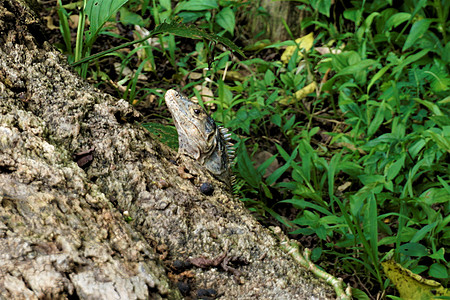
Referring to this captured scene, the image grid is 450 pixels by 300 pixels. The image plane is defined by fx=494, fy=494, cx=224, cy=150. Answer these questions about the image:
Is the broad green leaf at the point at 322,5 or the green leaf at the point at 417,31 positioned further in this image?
the broad green leaf at the point at 322,5

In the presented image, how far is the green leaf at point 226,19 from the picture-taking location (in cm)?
549

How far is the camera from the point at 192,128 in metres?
3.85

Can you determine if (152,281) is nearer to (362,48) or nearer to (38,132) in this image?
(38,132)

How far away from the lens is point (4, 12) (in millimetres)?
2602

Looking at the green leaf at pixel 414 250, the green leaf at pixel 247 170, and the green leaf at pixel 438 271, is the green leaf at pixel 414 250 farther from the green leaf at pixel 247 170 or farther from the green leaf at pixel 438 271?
the green leaf at pixel 247 170

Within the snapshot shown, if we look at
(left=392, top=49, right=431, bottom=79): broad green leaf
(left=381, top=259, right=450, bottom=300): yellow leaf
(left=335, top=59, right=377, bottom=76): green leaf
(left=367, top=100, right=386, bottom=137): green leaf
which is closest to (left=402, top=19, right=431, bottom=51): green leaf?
(left=392, top=49, right=431, bottom=79): broad green leaf

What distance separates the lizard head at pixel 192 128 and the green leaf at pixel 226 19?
189 cm

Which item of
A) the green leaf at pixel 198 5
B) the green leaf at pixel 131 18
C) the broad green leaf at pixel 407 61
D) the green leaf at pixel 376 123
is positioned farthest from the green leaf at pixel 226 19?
the green leaf at pixel 376 123

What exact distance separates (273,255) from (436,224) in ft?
4.91

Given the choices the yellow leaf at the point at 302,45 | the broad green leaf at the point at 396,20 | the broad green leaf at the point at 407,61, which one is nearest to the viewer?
the broad green leaf at the point at 407,61

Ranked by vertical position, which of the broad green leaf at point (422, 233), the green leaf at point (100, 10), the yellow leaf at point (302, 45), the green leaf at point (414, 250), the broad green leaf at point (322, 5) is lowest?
the green leaf at point (414, 250)

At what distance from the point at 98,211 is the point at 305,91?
11.7 ft

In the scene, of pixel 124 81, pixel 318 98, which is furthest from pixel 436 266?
pixel 124 81

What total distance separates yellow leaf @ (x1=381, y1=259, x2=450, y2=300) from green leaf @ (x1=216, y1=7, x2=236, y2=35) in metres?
3.40
